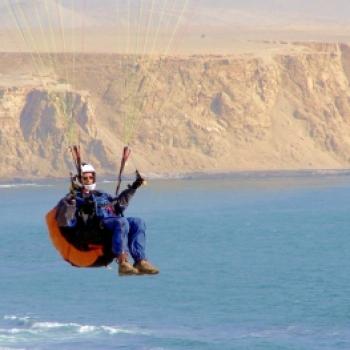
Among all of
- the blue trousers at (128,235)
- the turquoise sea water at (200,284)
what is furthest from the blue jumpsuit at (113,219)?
the turquoise sea water at (200,284)

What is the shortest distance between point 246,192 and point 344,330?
90614 mm

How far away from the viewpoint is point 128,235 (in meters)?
19.9

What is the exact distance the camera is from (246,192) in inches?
5763

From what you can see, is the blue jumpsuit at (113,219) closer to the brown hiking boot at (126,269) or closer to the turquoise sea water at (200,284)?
the brown hiking boot at (126,269)

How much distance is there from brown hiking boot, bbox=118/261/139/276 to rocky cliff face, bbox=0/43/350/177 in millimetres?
116997

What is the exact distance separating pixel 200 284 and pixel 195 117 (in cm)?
7237

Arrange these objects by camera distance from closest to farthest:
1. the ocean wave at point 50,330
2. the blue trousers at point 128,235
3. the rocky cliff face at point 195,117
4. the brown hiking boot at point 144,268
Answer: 1. the brown hiking boot at point 144,268
2. the blue trousers at point 128,235
3. the ocean wave at point 50,330
4. the rocky cliff face at point 195,117

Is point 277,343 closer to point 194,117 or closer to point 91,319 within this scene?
point 91,319

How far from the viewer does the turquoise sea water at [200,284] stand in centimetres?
5522

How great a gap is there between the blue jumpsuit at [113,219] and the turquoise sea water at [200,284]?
A: 31.7m

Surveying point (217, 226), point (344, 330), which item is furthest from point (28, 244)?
point (344, 330)

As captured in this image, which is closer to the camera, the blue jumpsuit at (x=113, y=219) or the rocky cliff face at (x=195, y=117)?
the blue jumpsuit at (x=113, y=219)

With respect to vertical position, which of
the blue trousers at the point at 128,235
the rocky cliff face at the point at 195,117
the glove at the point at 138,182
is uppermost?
the rocky cliff face at the point at 195,117

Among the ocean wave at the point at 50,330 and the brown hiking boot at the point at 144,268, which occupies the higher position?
the ocean wave at the point at 50,330
